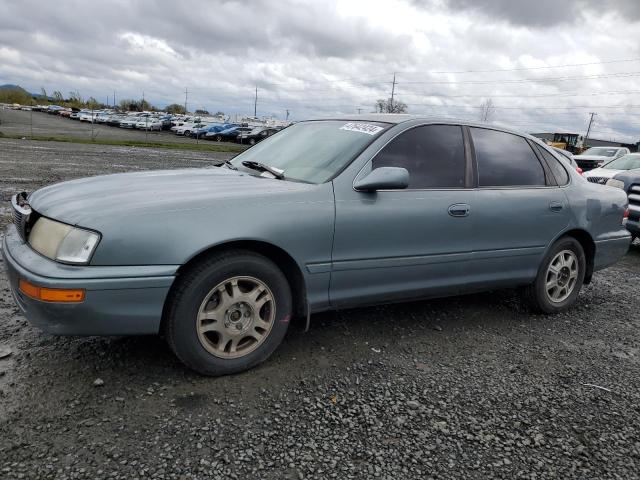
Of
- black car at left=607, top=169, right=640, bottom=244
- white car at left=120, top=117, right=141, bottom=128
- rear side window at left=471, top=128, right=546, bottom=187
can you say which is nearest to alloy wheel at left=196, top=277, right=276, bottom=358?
rear side window at left=471, top=128, right=546, bottom=187

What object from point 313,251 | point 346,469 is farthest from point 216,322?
point 346,469

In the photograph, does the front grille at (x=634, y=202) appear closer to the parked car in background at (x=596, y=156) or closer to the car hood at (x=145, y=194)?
the car hood at (x=145, y=194)

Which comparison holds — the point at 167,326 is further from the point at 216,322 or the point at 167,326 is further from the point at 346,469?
the point at 346,469

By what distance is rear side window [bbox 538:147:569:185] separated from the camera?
4.45 meters

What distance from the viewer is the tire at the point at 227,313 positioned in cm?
278

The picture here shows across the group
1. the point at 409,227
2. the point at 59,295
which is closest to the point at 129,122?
the point at 409,227

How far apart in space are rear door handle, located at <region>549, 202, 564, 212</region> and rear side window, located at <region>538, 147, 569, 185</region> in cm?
23

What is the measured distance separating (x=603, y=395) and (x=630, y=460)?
70cm

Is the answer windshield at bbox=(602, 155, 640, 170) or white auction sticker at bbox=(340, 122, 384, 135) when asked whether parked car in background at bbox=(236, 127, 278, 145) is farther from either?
white auction sticker at bbox=(340, 122, 384, 135)

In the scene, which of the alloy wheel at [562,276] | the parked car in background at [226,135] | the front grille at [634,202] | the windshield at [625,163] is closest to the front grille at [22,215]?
the alloy wheel at [562,276]

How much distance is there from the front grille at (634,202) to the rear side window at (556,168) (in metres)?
3.91

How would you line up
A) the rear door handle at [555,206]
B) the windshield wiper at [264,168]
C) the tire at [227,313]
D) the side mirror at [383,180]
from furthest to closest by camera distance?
the rear door handle at [555,206]
the windshield wiper at [264,168]
the side mirror at [383,180]
the tire at [227,313]

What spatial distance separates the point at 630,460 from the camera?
2.50 m

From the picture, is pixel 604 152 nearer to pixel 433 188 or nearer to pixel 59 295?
pixel 433 188
